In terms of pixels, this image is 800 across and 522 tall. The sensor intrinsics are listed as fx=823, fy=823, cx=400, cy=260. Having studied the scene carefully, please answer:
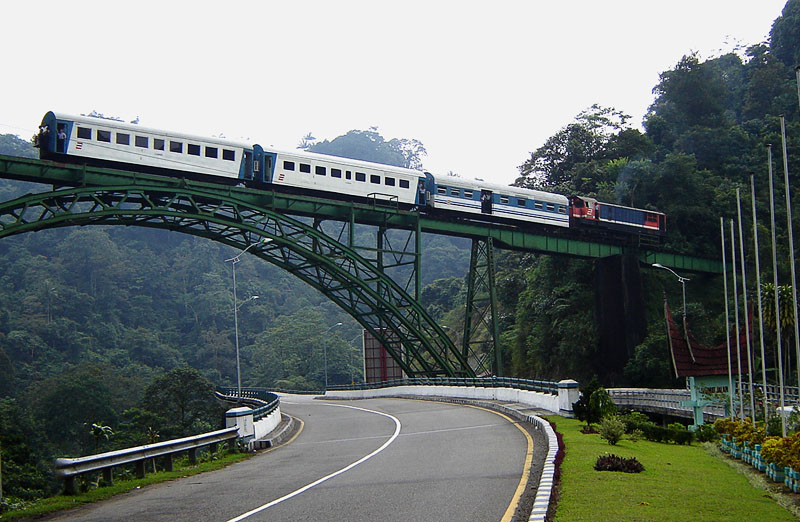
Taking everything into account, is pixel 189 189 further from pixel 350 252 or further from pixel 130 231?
pixel 130 231

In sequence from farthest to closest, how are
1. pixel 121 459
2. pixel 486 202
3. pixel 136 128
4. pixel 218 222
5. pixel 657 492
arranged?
pixel 486 202
pixel 218 222
pixel 136 128
pixel 121 459
pixel 657 492

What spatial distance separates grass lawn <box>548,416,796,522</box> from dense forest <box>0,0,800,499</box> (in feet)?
72.2

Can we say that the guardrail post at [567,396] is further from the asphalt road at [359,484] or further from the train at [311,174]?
the train at [311,174]

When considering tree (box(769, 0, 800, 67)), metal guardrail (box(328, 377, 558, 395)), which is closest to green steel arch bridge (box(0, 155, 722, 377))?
metal guardrail (box(328, 377, 558, 395))

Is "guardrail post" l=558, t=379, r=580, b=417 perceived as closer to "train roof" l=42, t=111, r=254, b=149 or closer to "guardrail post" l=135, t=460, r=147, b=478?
"guardrail post" l=135, t=460, r=147, b=478

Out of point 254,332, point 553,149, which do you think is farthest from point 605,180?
point 254,332

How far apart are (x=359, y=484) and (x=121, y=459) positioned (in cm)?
502

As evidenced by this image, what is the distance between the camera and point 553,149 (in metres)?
82.2

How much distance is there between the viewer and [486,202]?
52562mm

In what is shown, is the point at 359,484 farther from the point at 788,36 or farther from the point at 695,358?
the point at 788,36

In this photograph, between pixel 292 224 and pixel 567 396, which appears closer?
pixel 567 396

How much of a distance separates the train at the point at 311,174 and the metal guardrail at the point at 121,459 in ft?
70.8

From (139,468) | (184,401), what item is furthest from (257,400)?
(139,468)

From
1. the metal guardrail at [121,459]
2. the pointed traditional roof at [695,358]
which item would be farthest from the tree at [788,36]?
the metal guardrail at [121,459]
